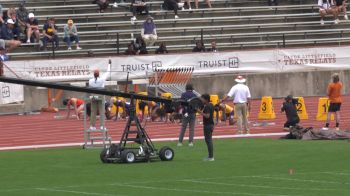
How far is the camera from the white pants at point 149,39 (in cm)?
4716

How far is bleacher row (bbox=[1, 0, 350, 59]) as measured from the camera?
47.8m

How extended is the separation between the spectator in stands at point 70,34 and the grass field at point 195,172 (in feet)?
52.0

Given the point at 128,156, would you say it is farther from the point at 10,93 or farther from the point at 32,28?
the point at 32,28

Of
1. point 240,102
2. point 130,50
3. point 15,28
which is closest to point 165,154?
point 240,102

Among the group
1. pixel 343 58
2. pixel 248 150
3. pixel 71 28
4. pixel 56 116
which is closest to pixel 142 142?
pixel 248 150

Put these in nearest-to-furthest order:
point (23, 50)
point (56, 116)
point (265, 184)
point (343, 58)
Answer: point (265, 184)
point (56, 116)
point (23, 50)
point (343, 58)

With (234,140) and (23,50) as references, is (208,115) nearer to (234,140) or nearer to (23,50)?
(234,140)

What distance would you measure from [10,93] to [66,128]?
5.85m

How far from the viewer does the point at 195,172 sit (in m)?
23.4

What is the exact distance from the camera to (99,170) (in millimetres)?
24312

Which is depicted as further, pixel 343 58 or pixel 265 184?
pixel 343 58

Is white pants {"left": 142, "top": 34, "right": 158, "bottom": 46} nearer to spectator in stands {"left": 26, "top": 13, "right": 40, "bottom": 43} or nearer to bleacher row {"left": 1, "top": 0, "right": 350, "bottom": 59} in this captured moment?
bleacher row {"left": 1, "top": 0, "right": 350, "bottom": 59}

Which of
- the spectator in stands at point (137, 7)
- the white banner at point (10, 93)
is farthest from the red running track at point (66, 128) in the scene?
the spectator in stands at point (137, 7)

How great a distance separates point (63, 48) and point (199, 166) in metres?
22.6
